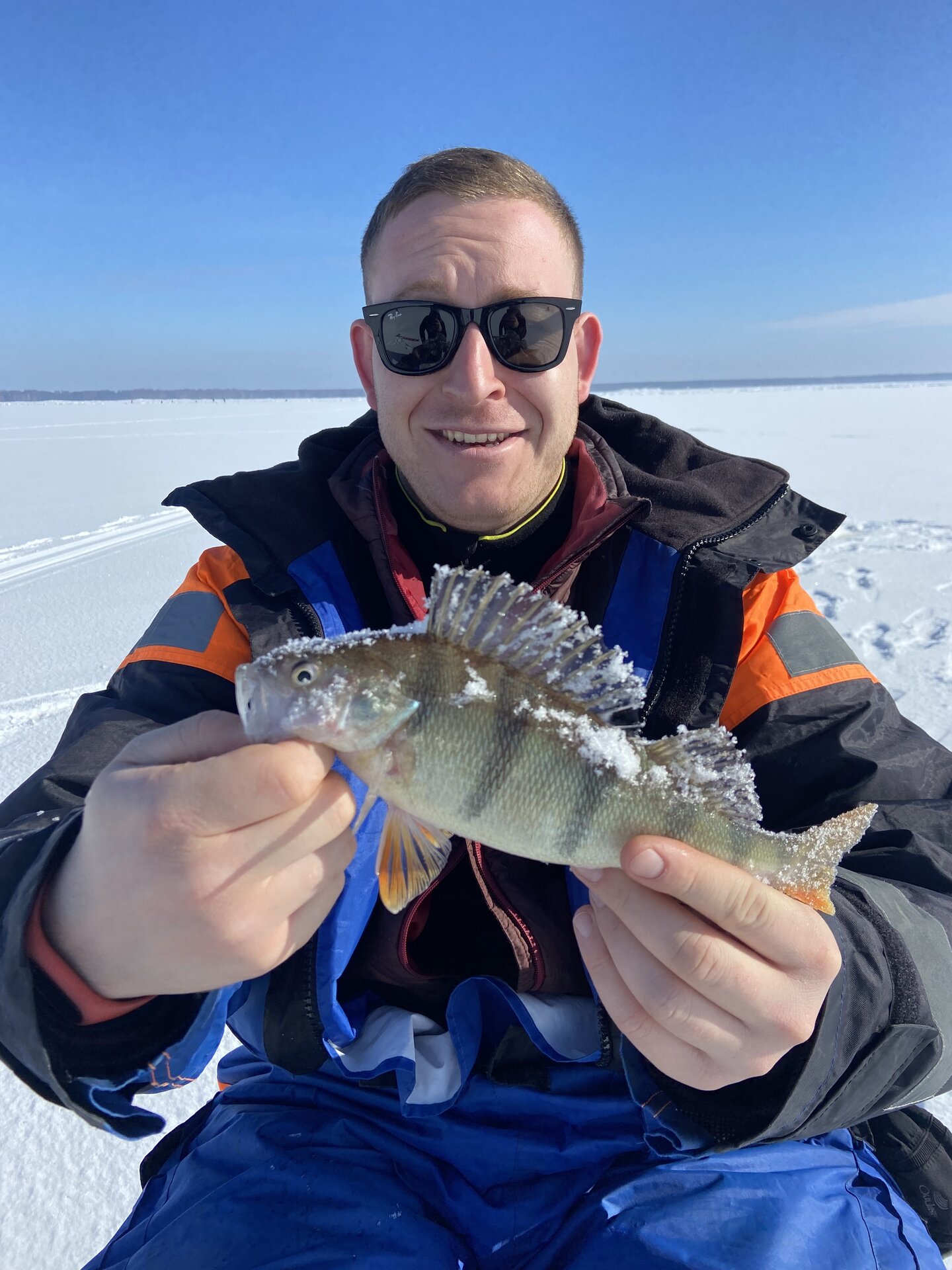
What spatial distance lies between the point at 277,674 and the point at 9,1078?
81.5 inches

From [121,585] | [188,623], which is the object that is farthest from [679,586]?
[121,585]

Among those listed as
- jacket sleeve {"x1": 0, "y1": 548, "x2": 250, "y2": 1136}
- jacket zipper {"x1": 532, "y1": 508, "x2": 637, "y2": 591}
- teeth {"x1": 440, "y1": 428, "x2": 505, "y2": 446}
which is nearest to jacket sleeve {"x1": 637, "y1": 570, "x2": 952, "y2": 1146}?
jacket zipper {"x1": 532, "y1": 508, "x2": 637, "y2": 591}

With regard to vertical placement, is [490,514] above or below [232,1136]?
above

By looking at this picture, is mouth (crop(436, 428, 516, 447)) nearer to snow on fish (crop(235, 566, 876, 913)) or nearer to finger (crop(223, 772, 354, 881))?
snow on fish (crop(235, 566, 876, 913))

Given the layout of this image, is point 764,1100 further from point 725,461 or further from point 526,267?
point 526,267

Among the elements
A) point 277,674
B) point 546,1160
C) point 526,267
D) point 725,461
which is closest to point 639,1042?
point 546,1160

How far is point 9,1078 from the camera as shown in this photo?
2582 mm

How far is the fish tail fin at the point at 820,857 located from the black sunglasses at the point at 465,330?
5.54 ft

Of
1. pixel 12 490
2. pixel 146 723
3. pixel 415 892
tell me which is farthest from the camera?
pixel 12 490

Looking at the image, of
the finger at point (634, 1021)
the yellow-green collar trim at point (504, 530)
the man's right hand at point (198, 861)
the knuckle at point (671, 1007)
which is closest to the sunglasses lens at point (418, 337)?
the yellow-green collar trim at point (504, 530)

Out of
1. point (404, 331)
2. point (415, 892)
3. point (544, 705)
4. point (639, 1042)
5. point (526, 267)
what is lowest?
point (639, 1042)

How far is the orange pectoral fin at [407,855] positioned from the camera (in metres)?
1.76

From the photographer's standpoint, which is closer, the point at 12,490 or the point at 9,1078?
the point at 9,1078

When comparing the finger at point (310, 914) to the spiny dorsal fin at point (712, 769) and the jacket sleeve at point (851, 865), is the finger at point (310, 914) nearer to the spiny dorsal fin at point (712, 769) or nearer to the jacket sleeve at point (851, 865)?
the spiny dorsal fin at point (712, 769)
